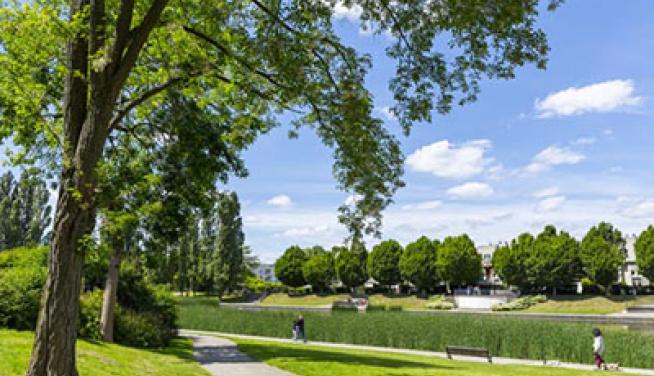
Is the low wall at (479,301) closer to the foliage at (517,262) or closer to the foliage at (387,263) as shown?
the foliage at (517,262)

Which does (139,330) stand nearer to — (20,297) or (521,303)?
(20,297)

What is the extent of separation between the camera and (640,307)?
148 ft

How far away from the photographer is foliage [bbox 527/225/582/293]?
5569 centimetres

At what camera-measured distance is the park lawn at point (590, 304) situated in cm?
4797

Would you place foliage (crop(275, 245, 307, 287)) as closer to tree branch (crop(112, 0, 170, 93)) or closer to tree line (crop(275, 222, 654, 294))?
tree line (crop(275, 222, 654, 294))

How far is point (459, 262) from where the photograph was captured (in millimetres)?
62250

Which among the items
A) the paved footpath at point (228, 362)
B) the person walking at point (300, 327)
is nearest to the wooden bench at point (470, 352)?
the paved footpath at point (228, 362)

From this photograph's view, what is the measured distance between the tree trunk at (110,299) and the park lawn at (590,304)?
4083 cm

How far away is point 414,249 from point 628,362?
154 ft

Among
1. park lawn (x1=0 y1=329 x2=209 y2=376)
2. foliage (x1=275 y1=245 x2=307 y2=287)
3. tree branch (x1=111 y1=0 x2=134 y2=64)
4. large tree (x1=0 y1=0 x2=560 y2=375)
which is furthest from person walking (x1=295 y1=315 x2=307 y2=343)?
foliage (x1=275 y1=245 x2=307 y2=287)

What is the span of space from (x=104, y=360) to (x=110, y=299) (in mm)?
6076

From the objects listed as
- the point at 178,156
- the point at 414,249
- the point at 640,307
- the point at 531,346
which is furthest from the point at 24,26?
the point at 414,249

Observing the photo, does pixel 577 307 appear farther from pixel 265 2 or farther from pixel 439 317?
pixel 265 2

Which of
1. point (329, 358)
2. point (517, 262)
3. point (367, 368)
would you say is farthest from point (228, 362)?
point (517, 262)
